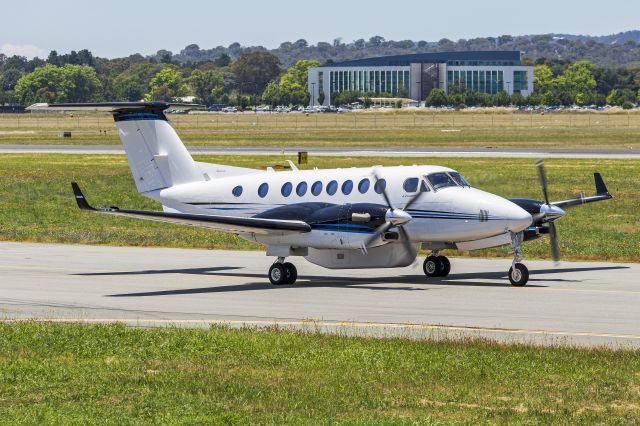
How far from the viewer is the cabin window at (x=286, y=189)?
31719mm

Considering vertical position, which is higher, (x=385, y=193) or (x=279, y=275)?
(x=385, y=193)

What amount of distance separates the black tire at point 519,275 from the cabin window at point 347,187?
4.62 m

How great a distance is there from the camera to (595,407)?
16.2 metres

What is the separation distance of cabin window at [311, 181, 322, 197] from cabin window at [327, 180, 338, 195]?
0.26 meters

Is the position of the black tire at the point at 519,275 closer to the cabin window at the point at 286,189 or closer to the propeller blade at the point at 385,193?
the propeller blade at the point at 385,193

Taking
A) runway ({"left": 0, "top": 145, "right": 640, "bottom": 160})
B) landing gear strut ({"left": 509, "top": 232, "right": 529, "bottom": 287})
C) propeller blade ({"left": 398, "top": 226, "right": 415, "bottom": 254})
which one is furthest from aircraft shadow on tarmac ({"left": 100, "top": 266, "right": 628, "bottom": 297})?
runway ({"left": 0, "top": 145, "right": 640, "bottom": 160})

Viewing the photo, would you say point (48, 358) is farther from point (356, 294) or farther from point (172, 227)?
point (172, 227)

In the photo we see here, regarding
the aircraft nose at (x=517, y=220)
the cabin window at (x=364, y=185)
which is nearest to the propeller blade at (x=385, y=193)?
the cabin window at (x=364, y=185)

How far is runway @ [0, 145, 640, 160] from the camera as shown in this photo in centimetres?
8350

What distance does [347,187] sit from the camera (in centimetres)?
3086

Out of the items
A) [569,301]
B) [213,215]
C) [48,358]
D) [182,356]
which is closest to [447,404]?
[182,356]

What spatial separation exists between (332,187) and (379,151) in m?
61.0

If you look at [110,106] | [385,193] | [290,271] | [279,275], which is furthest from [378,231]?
[110,106]

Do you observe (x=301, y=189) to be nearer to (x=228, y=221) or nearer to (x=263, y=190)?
(x=263, y=190)
